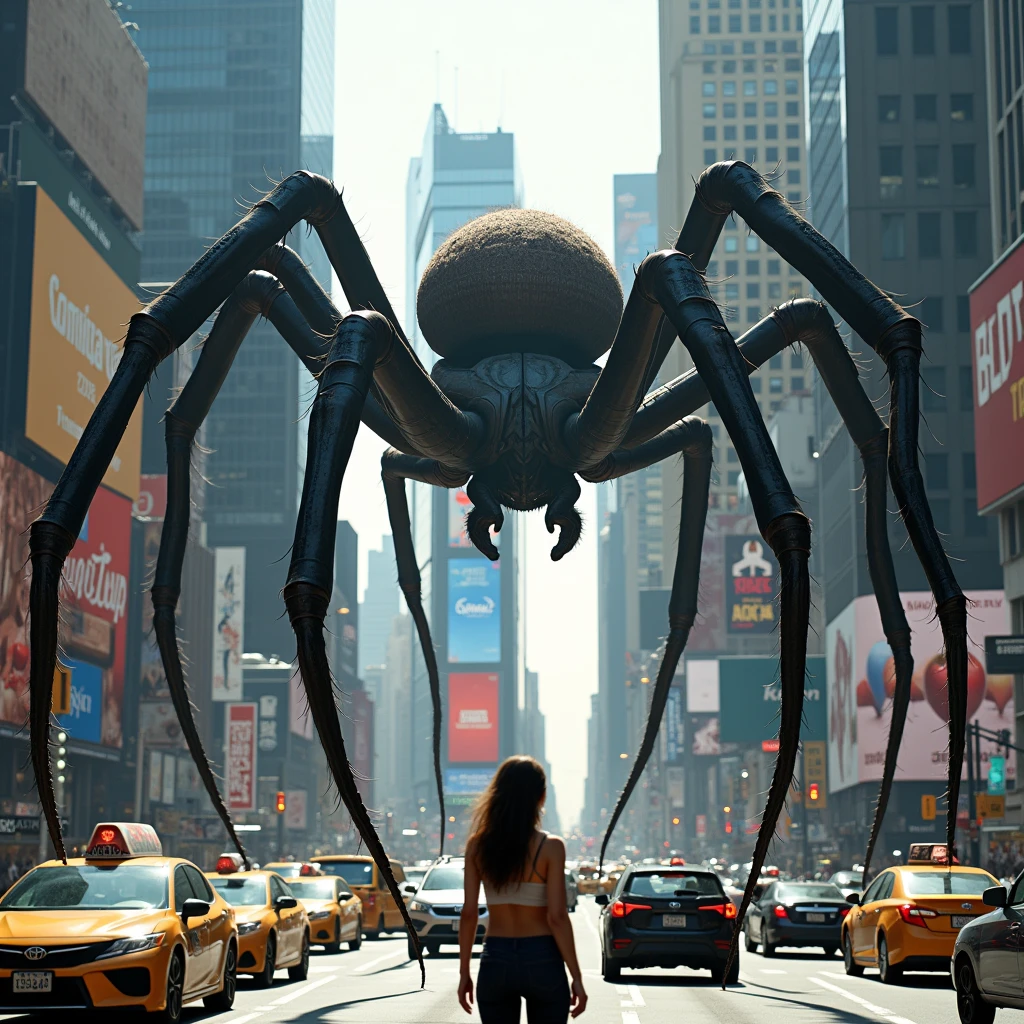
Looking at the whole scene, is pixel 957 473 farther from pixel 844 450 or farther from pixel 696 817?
pixel 696 817

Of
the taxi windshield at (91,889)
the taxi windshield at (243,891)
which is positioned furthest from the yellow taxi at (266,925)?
the taxi windshield at (91,889)

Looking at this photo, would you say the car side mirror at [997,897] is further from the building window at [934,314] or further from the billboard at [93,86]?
the building window at [934,314]

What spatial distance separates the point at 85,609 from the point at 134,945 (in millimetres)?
61473

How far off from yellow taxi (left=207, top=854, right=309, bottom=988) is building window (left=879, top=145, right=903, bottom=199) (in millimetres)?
73918

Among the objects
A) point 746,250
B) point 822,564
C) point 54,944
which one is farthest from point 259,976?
point 746,250

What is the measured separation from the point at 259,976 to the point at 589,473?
11017 millimetres

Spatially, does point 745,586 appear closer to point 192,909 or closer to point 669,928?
point 669,928

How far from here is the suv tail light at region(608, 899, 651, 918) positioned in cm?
2009

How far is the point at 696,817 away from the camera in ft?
541

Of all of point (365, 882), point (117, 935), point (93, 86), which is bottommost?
point (365, 882)

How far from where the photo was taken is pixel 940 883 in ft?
65.0

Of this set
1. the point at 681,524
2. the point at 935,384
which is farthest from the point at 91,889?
the point at 935,384

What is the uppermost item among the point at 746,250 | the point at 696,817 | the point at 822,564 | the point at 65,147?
the point at 746,250

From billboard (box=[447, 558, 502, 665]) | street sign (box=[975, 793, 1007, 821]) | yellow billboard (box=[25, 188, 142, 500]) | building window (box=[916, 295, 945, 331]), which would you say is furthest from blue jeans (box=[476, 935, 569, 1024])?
billboard (box=[447, 558, 502, 665])
